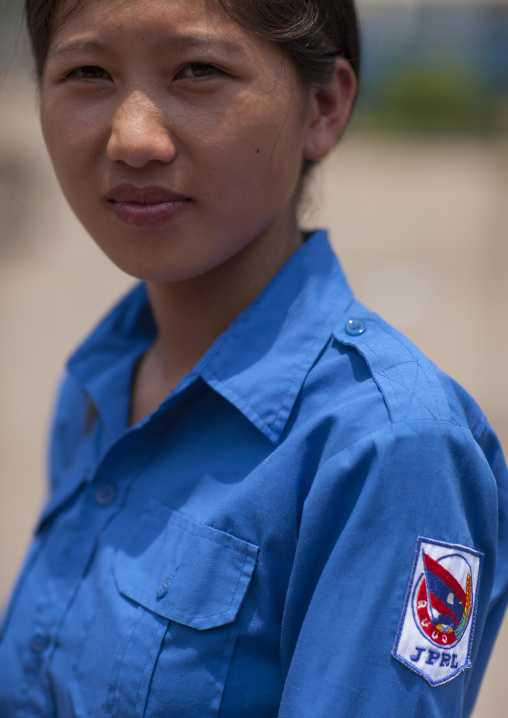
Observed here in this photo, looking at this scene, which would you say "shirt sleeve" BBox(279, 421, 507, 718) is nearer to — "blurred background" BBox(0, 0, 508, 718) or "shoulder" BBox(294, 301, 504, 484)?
"shoulder" BBox(294, 301, 504, 484)

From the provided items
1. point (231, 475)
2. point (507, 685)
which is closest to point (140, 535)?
point (231, 475)

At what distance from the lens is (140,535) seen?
4.36 ft

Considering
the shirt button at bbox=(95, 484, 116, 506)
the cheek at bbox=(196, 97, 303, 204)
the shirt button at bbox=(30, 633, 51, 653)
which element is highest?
the cheek at bbox=(196, 97, 303, 204)

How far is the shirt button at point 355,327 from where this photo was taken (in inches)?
49.2

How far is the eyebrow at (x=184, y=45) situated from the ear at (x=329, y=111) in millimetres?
233

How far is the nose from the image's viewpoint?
1203mm

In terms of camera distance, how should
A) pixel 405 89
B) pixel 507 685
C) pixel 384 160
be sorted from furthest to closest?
pixel 405 89 < pixel 384 160 < pixel 507 685

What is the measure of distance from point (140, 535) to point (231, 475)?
0.67 ft

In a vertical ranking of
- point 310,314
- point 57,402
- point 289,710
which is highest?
point 310,314

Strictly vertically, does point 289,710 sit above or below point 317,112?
below

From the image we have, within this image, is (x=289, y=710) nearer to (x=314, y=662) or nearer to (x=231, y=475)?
(x=314, y=662)

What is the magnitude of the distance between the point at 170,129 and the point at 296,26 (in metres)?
0.27

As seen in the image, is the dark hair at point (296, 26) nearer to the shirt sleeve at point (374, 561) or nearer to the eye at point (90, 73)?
the eye at point (90, 73)

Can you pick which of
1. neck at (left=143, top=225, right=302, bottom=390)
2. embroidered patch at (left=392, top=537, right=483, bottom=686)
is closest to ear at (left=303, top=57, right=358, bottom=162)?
neck at (left=143, top=225, right=302, bottom=390)
